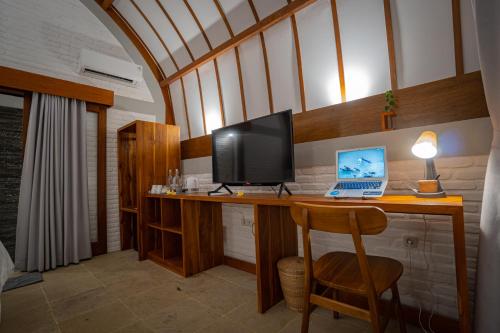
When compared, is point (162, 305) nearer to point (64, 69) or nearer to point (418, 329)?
point (418, 329)

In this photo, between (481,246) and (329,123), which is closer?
(481,246)

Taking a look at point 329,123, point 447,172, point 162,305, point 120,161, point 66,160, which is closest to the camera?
point 447,172

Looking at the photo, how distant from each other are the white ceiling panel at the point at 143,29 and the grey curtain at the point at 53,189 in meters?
1.43

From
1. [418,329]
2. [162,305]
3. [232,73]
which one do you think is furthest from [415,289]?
[232,73]

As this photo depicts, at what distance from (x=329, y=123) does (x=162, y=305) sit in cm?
207

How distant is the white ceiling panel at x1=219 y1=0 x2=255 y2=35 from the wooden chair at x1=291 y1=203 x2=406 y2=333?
231 cm

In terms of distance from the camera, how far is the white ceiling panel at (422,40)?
5.15ft

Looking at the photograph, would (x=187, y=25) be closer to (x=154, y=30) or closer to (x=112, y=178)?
(x=154, y=30)

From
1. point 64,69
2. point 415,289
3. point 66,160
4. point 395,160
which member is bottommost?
point 415,289

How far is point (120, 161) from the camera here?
3412mm

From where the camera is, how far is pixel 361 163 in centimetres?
162

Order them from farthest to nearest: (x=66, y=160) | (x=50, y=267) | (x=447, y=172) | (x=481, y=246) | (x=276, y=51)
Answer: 1. (x=66, y=160)
2. (x=50, y=267)
3. (x=276, y=51)
4. (x=447, y=172)
5. (x=481, y=246)

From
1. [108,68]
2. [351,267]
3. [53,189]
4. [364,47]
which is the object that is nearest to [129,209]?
[53,189]

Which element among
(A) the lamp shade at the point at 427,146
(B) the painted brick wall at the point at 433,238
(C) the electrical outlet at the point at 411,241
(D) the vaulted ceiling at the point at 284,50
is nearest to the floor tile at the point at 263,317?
→ (B) the painted brick wall at the point at 433,238
